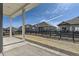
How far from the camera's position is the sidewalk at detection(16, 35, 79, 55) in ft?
14.3

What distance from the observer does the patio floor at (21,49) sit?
4.49m

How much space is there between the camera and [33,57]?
168 inches

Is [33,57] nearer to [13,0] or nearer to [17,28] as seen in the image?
[17,28]

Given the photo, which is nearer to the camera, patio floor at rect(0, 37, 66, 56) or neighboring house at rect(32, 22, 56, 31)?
patio floor at rect(0, 37, 66, 56)

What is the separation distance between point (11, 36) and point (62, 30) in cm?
153

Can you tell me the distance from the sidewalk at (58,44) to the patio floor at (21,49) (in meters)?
0.17

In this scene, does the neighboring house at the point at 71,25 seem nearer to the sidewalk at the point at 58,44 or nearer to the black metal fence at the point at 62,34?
the black metal fence at the point at 62,34

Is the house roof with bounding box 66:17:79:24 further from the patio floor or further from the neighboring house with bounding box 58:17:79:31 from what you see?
the patio floor

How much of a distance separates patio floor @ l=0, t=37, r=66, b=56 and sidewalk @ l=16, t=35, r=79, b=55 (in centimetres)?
17

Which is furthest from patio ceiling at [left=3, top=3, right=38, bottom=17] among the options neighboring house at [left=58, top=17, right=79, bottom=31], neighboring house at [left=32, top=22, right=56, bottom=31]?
neighboring house at [left=58, top=17, right=79, bottom=31]

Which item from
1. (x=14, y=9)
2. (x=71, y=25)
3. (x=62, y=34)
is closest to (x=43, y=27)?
(x=62, y=34)

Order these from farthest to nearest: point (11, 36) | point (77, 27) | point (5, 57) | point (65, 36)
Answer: point (11, 36), point (65, 36), point (77, 27), point (5, 57)

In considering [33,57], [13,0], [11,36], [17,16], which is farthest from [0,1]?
[33,57]

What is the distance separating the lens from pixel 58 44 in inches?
190
